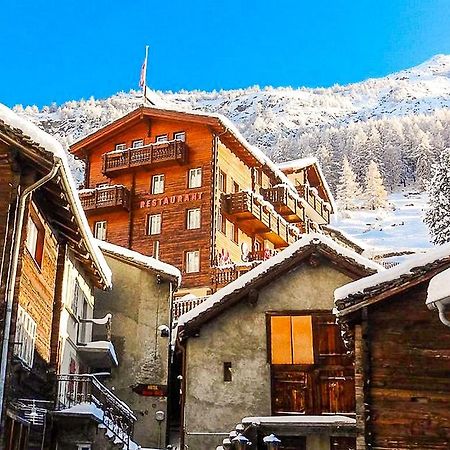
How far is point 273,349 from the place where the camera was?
23.2 meters

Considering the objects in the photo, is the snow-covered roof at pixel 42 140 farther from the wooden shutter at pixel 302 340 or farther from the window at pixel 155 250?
the window at pixel 155 250

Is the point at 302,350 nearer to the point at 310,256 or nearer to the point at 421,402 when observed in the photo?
the point at 310,256

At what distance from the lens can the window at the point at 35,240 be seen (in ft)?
59.7

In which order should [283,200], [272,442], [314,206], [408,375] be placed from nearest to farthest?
[408,375] → [272,442] → [283,200] → [314,206]

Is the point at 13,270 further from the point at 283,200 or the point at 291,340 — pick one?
the point at 283,200

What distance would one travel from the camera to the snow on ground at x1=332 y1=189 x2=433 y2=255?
79938 millimetres

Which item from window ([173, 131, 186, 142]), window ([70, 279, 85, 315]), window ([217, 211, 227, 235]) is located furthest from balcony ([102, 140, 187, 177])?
window ([70, 279, 85, 315])

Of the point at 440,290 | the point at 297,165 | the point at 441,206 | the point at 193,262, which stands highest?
the point at 297,165

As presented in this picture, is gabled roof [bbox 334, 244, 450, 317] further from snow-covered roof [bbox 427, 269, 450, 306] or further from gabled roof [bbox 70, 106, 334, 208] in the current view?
gabled roof [bbox 70, 106, 334, 208]

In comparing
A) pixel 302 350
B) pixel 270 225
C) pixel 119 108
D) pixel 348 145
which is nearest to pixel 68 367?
pixel 302 350

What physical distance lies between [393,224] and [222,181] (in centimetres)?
5207

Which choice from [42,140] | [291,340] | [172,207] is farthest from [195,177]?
[42,140]

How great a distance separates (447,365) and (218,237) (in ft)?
89.9

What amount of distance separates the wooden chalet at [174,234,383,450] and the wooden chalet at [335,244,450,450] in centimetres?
591
